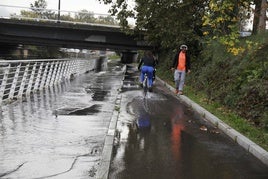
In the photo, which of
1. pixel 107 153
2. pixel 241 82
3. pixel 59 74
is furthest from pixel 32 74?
pixel 107 153

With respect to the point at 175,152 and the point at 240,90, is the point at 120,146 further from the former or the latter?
the point at 240,90

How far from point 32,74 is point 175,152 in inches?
401

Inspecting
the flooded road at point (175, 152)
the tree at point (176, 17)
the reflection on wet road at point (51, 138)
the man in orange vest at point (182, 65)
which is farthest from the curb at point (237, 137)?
the tree at point (176, 17)

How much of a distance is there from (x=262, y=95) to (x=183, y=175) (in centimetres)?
479

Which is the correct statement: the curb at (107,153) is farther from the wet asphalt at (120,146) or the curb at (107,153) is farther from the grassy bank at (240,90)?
the grassy bank at (240,90)

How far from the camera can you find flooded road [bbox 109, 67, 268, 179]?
20.5ft

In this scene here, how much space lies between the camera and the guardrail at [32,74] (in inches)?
523

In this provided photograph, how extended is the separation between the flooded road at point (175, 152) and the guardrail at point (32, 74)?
14.3 ft

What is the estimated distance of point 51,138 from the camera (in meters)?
8.07

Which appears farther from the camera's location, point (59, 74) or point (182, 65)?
point (59, 74)

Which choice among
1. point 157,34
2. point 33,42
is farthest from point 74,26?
point 157,34

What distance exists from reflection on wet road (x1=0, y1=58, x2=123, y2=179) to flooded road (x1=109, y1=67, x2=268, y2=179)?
48 cm

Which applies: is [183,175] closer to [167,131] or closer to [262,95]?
[167,131]

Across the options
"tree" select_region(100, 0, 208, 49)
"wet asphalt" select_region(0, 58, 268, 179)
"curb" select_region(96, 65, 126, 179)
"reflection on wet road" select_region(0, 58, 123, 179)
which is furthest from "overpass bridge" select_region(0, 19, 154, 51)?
"curb" select_region(96, 65, 126, 179)
